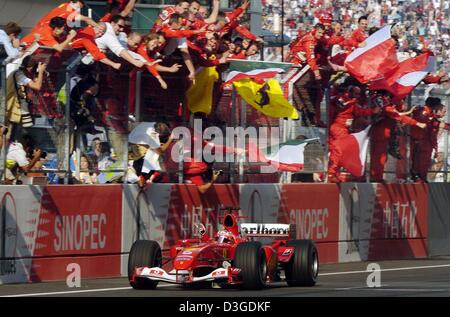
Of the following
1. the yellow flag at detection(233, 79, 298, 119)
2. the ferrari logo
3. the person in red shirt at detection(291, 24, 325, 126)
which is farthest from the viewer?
the person in red shirt at detection(291, 24, 325, 126)

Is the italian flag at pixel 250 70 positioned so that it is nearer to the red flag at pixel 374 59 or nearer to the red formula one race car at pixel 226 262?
the red flag at pixel 374 59

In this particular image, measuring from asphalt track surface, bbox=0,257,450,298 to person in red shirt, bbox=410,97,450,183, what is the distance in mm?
4304

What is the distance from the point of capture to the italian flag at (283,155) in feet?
59.2

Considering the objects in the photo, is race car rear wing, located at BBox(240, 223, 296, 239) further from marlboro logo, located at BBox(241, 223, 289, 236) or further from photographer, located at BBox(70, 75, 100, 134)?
photographer, located at BBox(70, 75, 100, 134)

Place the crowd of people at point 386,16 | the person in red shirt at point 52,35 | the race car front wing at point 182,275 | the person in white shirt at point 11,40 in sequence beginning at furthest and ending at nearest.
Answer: the crowd of people at point 386,16
the person in red shirt at point 52,35
the person in white shirt at point 11,40
the race car front wing at point 182,275

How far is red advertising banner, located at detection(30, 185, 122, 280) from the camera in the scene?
1498 centimetres

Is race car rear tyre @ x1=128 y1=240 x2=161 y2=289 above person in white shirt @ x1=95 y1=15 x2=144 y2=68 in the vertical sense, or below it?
below

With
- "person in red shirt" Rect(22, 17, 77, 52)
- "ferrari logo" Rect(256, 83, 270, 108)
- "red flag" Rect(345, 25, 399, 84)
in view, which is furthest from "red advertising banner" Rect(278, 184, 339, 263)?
"person in red shirt" Rect(22, 17, 77, 52)

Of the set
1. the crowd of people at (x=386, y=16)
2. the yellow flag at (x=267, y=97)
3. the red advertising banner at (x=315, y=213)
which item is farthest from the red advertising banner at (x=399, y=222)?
the crowd of people at (x=386, y=16)

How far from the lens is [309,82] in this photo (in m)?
18.9

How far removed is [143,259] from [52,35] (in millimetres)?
3394

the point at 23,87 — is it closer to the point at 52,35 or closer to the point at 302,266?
the point at 52,35

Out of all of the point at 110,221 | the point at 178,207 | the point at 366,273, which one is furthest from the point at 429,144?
the point at 110,221

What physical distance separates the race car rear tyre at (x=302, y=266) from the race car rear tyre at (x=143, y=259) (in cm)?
165
